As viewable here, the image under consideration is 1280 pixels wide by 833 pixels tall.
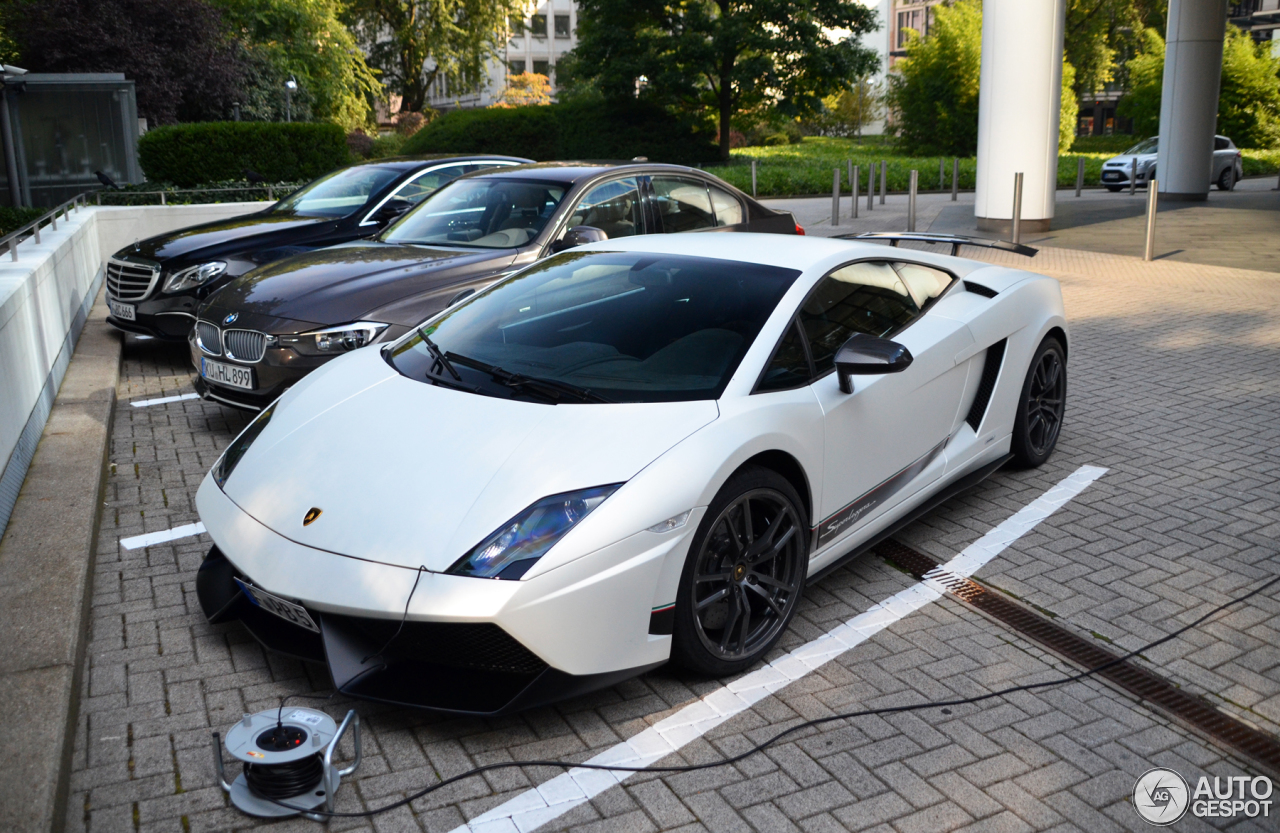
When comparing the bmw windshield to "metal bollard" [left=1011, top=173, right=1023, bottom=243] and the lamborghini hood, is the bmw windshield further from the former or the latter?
"metal bollard" [left=1011, top=173, right=1023, bottom=243]

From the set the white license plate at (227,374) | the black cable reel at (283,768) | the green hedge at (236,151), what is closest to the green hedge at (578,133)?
the green hedge at (236,151)

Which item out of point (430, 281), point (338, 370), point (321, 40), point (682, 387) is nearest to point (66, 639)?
point (338, 370)

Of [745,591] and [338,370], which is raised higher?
[338,370]

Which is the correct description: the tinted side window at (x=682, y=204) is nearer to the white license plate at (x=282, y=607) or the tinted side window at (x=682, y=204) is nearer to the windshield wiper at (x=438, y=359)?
the windshield wiper at (x=438, y=359)

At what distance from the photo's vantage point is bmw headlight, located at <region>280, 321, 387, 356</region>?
6039 mm

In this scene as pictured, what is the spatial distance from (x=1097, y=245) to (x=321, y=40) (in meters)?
32.1

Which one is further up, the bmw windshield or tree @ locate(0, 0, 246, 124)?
tree @ locate(0, 0, 246, 124)

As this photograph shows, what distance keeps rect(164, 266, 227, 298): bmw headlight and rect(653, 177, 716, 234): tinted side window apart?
358 centimetres

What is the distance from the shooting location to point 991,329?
506 centimetres

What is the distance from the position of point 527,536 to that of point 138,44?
2603cm

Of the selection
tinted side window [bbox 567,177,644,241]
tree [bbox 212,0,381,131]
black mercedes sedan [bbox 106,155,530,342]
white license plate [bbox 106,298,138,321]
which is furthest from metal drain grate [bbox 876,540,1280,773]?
tree [bbox 212,0,381,131]

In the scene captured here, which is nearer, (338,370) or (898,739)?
(898,739)

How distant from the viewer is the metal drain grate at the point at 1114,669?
332 centimetres

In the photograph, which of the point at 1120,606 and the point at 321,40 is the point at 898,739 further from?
the point at 321,40
